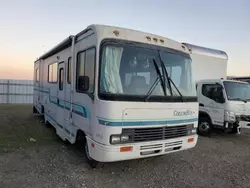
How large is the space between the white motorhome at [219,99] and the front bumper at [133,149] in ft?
11.4

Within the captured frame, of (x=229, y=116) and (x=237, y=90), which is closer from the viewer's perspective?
(x=229, y=116)

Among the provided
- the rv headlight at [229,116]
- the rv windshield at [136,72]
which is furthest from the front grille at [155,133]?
the rv headlight at [229,116]

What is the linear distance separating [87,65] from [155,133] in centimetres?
174

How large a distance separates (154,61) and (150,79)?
0.37 m

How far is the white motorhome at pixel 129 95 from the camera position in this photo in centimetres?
371

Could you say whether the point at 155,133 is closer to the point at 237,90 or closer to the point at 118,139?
the point at 118,139

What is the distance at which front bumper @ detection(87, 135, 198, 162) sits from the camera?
3.68m

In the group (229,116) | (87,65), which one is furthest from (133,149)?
(229,116)

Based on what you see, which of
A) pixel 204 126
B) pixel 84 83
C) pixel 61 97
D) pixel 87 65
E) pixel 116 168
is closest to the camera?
pixel 84 83

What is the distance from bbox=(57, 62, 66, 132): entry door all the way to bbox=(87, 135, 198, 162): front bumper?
189 cm

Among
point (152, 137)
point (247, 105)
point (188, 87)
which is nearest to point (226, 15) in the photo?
point (247, 105)

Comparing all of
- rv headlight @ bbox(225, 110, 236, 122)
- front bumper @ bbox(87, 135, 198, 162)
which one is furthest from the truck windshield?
front bumper @ bbox(87, 135, 198, 162)

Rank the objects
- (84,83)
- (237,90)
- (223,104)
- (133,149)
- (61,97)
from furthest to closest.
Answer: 1. (237,90)
2. (223,104)
3. (61,97)
4. (84,83)
5. (133,149)

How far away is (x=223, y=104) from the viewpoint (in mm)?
7273
